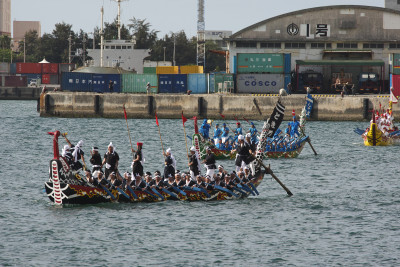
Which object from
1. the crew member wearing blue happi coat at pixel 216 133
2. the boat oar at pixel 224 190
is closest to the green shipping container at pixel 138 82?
the crew member wearing blue happi coat at pixel 216 133

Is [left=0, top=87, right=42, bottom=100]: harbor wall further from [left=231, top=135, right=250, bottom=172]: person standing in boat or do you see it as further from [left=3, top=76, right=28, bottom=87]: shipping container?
[left=231, top=135, right=250, bottom=172]: person standing in boat

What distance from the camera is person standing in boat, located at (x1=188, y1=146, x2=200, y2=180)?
32.1 meters

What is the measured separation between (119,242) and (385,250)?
9.10 metres

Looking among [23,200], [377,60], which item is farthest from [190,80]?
[23,200]

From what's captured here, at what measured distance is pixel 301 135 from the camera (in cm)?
4931

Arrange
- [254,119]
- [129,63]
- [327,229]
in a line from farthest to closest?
[129,63] → [254,119] → [327,229]

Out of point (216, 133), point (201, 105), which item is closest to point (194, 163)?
point (216, 133)

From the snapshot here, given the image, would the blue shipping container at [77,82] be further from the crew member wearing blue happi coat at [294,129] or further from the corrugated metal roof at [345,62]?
the crew member wearing blue happi coat at [294,129]

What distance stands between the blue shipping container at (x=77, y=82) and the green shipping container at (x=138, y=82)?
4213 millimetres

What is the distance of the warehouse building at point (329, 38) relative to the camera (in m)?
89.3

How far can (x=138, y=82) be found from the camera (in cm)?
8975

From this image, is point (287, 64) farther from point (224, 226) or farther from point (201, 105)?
point (224, 226)

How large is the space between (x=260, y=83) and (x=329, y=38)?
1036 cm

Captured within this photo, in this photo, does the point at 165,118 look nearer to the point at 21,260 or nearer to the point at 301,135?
the point at 301,135
